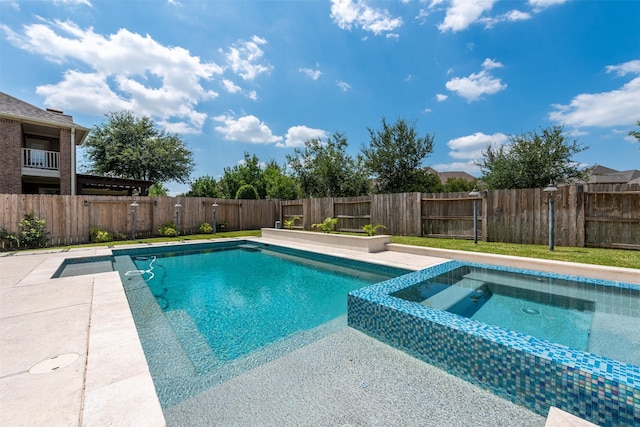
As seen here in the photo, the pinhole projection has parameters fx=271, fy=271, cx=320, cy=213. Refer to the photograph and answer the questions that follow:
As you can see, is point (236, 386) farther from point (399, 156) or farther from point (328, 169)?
point (328, 169)

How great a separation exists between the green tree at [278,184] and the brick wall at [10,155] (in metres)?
14.6

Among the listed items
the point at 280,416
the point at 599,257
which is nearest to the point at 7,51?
the point at 280,416

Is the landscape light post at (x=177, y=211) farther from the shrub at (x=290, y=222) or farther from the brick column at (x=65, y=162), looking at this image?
the brick column at (x=65, y=162)

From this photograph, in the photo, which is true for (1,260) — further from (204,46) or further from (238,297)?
(204,46)

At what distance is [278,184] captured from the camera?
24344 millimetres

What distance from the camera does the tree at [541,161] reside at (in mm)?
12312

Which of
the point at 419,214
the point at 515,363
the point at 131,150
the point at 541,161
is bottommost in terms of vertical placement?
the point at 515,363

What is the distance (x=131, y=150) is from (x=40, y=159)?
304 inches

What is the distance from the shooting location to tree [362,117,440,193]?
53.4ft

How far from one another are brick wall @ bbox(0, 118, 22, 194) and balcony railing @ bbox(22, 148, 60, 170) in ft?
1.61

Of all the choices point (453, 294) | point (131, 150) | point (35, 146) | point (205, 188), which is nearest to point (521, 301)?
point (453, 294)

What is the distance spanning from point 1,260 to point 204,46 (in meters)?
8.79

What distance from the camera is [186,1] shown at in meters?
8.20

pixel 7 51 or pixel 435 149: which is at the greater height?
pixel 7 51
